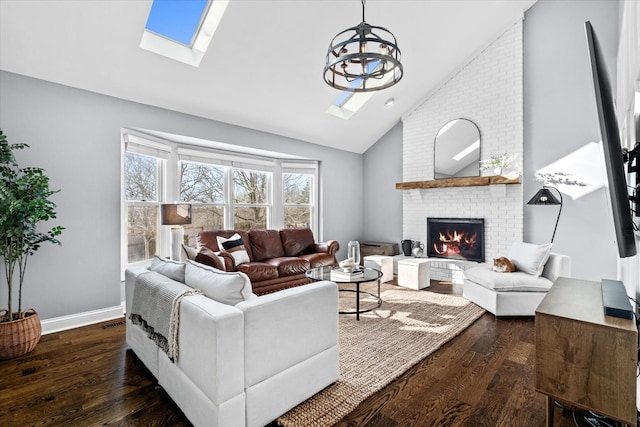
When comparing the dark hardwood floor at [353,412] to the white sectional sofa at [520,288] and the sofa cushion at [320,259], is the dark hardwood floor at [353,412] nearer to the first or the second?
the white sectional sofa at [520,288]

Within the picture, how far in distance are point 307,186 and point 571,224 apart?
421 cm

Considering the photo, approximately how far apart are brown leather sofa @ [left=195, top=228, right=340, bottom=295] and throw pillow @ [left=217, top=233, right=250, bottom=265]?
0.06 metres

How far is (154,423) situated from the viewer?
1775 mm

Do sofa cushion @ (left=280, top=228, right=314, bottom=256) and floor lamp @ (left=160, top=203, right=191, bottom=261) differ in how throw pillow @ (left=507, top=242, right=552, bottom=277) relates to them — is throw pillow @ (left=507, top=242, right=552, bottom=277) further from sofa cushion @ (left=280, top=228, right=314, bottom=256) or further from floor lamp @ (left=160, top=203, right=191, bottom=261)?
floor lamp @ (left=160, top=203, right=191, bottom=261)

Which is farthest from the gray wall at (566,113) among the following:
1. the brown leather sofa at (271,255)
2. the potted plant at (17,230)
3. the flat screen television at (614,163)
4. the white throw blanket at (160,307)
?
the potted plant at (17,230)

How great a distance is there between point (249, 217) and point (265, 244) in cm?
95

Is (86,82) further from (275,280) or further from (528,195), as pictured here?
(528,195)

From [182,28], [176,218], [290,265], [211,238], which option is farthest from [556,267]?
[182,28]

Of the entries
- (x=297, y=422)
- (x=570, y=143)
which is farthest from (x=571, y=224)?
(x=297, y=422)

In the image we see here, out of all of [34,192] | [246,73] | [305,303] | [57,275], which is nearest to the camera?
[305,303]

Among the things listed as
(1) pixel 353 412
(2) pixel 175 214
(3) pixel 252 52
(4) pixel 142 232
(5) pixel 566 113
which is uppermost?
(3) pixel 252 52

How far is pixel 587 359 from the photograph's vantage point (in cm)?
146

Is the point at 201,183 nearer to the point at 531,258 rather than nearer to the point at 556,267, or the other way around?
the point at 531,258

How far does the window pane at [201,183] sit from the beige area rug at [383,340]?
100 inches
